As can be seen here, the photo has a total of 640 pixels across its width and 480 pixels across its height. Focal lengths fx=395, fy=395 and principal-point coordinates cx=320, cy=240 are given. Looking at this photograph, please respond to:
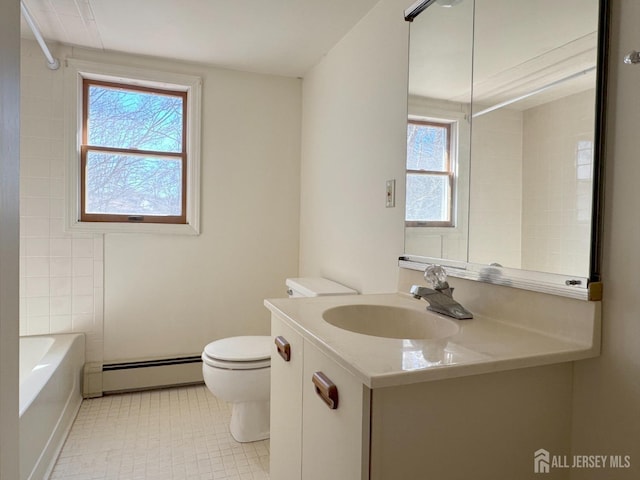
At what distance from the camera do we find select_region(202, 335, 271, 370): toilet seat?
6.60ft

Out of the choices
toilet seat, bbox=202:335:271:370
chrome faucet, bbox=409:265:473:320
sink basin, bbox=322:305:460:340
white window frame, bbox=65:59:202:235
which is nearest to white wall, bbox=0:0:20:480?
sink basin, bbox=322:305:460:340

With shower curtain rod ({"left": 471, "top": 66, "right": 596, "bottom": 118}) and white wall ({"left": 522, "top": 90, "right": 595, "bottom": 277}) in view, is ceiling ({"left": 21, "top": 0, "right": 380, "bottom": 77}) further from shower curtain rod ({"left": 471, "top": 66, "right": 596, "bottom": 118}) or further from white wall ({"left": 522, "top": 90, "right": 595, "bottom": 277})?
white wall ({"left": 522, "top": 90, "right": 595, "bottom": 277})

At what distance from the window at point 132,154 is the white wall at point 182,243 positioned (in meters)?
0.15

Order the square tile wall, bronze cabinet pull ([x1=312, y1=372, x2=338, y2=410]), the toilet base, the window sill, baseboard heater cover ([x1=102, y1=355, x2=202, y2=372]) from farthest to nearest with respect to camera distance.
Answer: baseboard heater cover ([x1=102, y1=355, x2=202, y2=372])
the window sill
the square tile wall
the toilet base
bronze cabinet pull ([x1=312, y1=372, x2=338, y2=410])

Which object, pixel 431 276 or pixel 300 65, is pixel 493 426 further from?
pixel 300 65

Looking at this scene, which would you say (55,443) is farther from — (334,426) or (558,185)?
(558,185)

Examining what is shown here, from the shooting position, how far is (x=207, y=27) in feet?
7.17

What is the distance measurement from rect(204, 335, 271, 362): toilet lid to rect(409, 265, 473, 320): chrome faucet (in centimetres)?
110

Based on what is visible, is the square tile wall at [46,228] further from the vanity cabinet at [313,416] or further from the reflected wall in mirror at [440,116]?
the reflected wall in mirror at [440,116]

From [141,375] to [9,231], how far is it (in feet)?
6.46

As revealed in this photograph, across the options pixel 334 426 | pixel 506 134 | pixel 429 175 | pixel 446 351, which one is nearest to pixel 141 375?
pixel 334 426

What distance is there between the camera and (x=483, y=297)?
4.05 ft

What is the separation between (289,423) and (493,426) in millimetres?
625

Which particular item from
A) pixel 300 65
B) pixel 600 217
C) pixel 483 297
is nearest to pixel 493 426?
pixel 483 297
